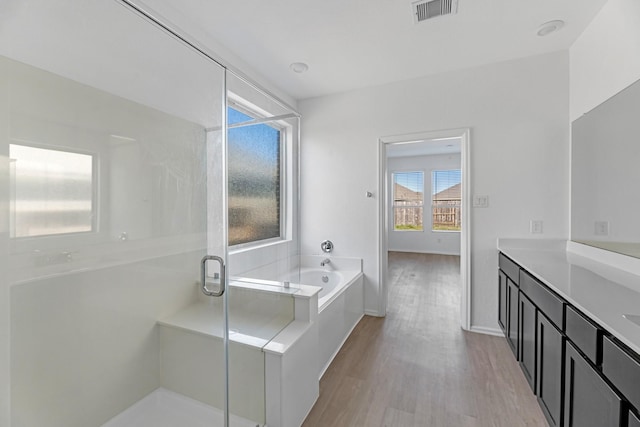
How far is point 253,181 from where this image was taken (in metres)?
2.08

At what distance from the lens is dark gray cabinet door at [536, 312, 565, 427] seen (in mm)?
1319

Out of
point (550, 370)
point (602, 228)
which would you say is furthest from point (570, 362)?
point (602, 228)

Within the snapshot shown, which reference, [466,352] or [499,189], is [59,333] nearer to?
[466,352]

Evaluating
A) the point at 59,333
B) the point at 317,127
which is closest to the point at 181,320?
the point at 59,333

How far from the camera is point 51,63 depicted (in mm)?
1247

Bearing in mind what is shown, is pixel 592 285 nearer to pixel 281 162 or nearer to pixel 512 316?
pixel 512 316

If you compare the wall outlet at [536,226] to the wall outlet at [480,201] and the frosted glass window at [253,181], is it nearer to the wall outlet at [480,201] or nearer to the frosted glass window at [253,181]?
the wall outlet at [480,201]

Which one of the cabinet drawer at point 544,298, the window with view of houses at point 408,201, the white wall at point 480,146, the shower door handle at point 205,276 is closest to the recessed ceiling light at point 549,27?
the white wall at point 480,146

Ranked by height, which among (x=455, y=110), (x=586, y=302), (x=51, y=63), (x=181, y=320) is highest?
(x=455, y=110)

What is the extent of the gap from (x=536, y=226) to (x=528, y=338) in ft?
3.93

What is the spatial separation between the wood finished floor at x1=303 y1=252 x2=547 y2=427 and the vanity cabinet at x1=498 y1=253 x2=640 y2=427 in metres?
0.19

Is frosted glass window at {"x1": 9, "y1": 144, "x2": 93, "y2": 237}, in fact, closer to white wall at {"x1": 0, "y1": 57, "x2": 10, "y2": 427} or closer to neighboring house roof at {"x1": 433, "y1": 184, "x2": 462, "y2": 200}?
white wall at {"x1": 0, "y1": 57, "x2": 10, "y2": 427}

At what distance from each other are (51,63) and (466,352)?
10.8ft

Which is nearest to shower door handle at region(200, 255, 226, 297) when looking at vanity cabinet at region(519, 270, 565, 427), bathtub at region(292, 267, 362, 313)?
bathtub at region(292, 267, 362, 313)
